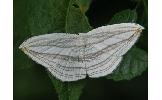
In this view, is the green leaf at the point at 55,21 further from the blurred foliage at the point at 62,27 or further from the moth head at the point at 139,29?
the moth head at the point at 139,29

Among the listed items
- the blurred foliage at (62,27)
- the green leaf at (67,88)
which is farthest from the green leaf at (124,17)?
the green leaf at (67,88)

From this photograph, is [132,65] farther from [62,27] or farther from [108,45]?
[62,27]

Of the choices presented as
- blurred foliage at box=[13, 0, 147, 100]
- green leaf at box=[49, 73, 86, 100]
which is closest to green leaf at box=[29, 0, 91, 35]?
blurred foliage at box=[13, 0, 147, 100]

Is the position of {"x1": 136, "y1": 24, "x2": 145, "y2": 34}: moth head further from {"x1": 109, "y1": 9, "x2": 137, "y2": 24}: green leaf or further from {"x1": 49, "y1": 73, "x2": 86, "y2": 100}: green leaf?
{"x1": 49, "y1": 73, "x2": 86, "y2": 100}: green leaf

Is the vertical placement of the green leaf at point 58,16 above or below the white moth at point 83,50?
above

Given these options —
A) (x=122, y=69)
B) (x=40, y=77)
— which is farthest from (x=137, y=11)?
(x=40, y=77)

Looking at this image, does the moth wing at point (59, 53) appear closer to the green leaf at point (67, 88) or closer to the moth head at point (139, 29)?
the green leaf at point (67, 88)

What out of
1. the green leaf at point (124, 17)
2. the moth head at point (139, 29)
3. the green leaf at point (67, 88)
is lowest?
the green leaf at point (67, 88)
